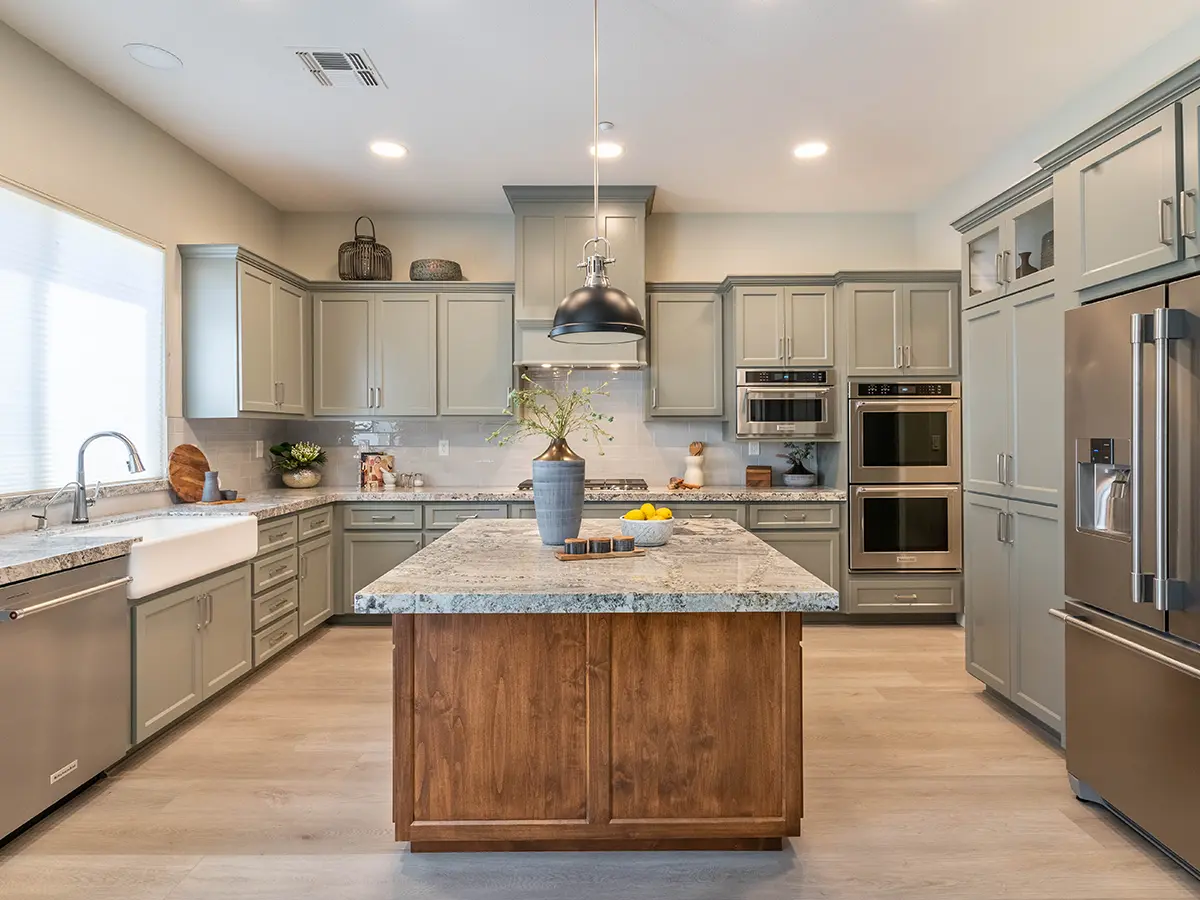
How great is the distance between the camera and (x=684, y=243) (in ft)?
17.4

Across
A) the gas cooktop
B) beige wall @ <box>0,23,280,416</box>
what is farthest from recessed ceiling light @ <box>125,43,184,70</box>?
the gas cooktop

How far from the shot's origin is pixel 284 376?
4605 millimetres

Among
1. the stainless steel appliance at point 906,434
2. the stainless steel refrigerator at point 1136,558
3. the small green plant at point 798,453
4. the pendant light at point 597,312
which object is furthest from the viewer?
the small green plant at point 798,453

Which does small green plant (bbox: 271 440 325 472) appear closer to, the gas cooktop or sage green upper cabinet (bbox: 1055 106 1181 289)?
the gas cooktop

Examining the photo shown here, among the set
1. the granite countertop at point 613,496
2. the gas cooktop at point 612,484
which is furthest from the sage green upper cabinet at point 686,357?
the granite countertop at point 613,496

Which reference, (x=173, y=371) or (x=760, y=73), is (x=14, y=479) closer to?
(x=173, y=371)

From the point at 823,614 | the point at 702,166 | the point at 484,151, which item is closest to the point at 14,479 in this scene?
the point at 484,151

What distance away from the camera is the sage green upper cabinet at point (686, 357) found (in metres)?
4.98

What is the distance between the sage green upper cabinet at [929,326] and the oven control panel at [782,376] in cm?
55

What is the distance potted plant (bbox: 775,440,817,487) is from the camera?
5.00 meters

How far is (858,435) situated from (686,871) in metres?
3.24

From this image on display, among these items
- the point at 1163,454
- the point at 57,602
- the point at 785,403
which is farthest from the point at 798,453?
the point at 57,602

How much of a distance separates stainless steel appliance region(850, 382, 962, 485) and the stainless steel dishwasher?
4026 mm

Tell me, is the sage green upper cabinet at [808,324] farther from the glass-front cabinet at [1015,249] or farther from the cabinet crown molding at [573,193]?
the glass-front cabinet at [1015,249]
